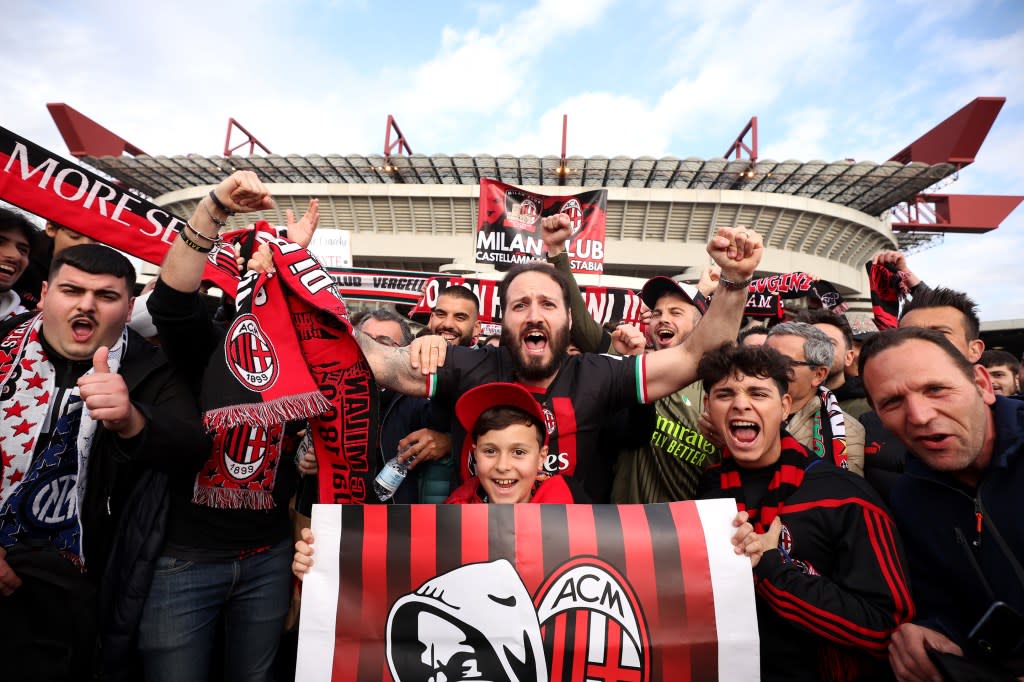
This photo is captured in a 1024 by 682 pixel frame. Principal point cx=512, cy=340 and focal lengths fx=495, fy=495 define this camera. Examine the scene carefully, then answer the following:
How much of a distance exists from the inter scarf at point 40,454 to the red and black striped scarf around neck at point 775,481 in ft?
8.79

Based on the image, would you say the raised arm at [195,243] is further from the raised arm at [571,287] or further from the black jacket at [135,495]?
the raised arm at [571,287]

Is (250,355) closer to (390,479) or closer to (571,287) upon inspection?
(390,479)

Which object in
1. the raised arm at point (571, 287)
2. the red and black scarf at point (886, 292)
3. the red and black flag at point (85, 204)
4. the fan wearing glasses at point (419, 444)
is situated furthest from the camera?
the red and black scarf at point (886, 292)

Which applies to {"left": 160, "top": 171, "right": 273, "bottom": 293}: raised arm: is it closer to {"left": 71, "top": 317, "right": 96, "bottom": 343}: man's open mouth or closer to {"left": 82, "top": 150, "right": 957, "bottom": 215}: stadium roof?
{"left": 71, "top": 317, "right": 96, "bottom": 343}: man's open mouth

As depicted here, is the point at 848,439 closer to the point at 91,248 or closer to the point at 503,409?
the point at 503,409

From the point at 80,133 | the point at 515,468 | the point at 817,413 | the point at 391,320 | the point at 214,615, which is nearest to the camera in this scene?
the point at 515,468

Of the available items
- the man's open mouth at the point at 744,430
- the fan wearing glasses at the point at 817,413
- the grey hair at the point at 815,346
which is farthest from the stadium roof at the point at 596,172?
the man's open mouth at the point at 744,430

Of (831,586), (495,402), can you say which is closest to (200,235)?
(495,402)

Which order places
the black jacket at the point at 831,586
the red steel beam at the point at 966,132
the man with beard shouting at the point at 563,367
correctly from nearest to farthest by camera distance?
the black jacket at the point at 831,586 < the man with beard shouting at the point at 563,367 < the red steel beam at the point at 966,132

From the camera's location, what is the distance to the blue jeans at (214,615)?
2078mm

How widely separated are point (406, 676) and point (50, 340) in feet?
6.73

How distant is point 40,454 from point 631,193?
36052mm

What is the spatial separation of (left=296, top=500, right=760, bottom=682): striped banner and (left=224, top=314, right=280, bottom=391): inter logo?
2.06ft

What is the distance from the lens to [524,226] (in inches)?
372
